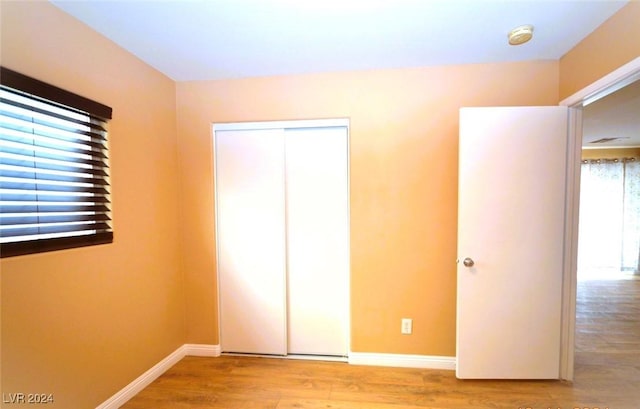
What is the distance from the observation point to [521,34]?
1.61m

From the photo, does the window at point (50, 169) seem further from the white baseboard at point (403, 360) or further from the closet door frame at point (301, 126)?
the white baseboard at point (403, 360)

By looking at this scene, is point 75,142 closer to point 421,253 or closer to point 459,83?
point 421,253

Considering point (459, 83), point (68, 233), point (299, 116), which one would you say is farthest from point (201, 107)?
point (459, 83)

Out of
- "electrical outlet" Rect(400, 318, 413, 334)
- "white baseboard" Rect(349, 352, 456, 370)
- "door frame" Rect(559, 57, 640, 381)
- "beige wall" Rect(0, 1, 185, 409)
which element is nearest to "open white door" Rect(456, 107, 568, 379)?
"door frame" Rect(559, 57, 640, 381)

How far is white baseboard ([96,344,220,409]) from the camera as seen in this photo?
1719 millimetres

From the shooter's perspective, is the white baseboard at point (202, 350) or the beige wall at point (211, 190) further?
the white baseboard at point (202, 350)

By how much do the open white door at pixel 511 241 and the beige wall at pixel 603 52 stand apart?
0.24m

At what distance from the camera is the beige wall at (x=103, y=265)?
126 centimetres

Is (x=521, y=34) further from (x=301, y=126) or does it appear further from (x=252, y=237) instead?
(x=252, y=237)

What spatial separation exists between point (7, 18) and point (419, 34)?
2.14 m

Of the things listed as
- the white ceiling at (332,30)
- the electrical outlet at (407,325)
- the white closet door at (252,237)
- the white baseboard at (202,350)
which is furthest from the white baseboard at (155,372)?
the white ceiling at (332,30)

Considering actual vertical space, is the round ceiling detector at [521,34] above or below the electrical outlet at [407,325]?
above

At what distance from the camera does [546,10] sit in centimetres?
146

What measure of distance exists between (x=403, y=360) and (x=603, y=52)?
2482 mm
